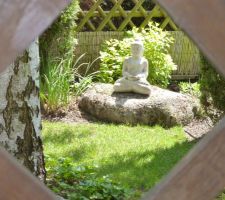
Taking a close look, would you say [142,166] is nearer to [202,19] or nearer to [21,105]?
[21,105]

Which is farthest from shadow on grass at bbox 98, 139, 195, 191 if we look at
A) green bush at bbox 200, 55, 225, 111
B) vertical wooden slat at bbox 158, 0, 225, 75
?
vertical wooden slat at bbox 158, 0, 225, 75

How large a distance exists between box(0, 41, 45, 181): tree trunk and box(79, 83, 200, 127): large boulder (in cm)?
385

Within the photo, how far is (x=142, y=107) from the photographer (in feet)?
22.2

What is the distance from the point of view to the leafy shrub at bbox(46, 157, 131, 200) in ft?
11.3

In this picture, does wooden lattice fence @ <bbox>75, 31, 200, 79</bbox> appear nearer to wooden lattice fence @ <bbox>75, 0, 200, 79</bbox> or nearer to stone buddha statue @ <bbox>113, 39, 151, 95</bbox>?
wooden lattice fence @ <bbox>75, 0, 200, 79</bbox>

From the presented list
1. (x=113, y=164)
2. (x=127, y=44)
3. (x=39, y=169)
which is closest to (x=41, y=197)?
(x=39, y=169)

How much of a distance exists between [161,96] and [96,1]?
229 centimetres

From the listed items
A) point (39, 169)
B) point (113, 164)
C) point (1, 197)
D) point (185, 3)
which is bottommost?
point (113, 164)

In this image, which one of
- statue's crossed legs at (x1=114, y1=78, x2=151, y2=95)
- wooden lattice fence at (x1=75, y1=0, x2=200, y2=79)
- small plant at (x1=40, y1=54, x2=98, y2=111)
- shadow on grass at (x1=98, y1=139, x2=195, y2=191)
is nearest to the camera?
shadow on grass at (x1=98, y1=139, x2=195, y2=191)

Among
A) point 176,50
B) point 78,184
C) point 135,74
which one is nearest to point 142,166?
point 78,184

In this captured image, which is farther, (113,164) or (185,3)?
(113,164)

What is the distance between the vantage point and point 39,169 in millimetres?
3094

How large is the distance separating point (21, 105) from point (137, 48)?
461 centimetres

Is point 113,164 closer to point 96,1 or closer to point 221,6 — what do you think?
point 96,1
